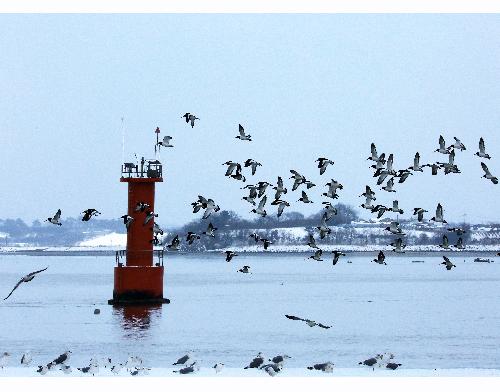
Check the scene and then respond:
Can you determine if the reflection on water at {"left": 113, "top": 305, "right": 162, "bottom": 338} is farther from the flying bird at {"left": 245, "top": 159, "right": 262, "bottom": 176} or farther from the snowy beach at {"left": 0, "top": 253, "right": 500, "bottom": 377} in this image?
the flying bird at {"left": 245, "top": 159, "right": 262, "bottom": 176}

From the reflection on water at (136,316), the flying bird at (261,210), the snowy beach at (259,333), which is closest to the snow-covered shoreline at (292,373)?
the snowy beach at (259,333)

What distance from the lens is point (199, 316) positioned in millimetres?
60125

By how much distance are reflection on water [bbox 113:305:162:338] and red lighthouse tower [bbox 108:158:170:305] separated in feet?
2.50

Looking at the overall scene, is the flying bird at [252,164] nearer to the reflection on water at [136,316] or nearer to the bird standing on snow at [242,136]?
the bird standing on snow at [242,136]

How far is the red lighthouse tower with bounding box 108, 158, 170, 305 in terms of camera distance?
48.8 m

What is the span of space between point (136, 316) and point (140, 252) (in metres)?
3.84

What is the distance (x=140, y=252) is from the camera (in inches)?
1927

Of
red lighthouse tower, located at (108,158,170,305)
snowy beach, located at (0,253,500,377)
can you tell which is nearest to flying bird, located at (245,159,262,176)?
snowy beach, located at (0,253,500,377)

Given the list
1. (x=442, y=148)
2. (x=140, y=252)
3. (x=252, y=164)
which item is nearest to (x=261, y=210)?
(x=252, y=164)

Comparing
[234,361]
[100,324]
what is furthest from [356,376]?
[100,324]
